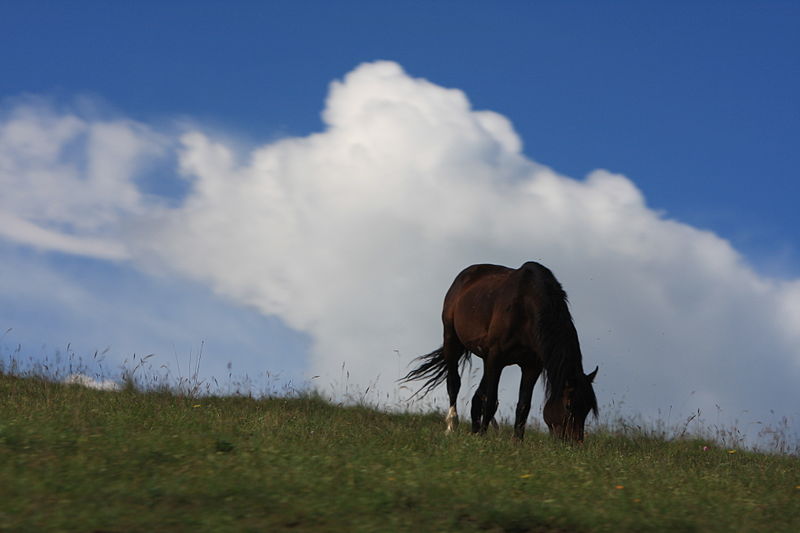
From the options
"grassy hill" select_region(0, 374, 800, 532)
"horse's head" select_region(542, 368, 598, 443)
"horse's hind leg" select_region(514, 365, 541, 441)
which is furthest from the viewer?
"horse's hind leg" select_region(514, 365, 541, 441)

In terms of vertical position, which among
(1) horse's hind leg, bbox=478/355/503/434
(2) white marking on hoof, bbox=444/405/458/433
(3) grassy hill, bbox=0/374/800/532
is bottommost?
(3) grassy hill, bbox=0/374/800/532

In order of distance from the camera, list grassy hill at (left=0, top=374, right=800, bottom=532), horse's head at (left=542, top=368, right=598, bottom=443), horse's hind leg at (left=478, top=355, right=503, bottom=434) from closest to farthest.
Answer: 1. grassy hill at (left=0, top=374, right=800, bottom=532)
2. horse's head at (left=542, top=368, right=598, bottom=443)
3. horse's hind leg at (left=478, top=355, right=503, bottom=434)

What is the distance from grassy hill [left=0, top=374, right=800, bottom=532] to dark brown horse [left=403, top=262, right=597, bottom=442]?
0.76 m

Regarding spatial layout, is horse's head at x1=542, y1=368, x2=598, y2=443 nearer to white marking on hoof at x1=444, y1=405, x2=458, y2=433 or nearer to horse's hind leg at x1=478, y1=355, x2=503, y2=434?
horse's hind leg at x1=478, y1=355, x2=503, y2=434

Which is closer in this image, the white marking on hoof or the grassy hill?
the grassy hill

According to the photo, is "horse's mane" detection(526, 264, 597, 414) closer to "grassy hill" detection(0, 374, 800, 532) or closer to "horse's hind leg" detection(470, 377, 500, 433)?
"grassy hill" detection(0, 374, 800, 532)

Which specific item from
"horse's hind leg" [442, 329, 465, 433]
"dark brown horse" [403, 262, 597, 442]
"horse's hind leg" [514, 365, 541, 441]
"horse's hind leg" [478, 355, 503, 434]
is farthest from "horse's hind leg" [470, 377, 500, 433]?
"horse's hind leg" [442, 329, 465, 433]

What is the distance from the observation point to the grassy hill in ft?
21.2

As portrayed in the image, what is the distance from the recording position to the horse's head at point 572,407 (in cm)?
1150

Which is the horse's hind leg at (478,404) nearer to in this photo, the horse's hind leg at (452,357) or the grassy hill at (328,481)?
the horse's hind leg at (452,357)

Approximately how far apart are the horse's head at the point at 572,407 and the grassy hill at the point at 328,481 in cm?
28

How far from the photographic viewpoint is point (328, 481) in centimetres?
734

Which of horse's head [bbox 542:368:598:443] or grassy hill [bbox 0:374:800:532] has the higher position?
horse's head [bbox 542:368:598:443]

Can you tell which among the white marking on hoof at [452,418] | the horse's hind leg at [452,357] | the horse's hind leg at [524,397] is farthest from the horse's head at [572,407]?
the horse's hind leg at [452,357]
